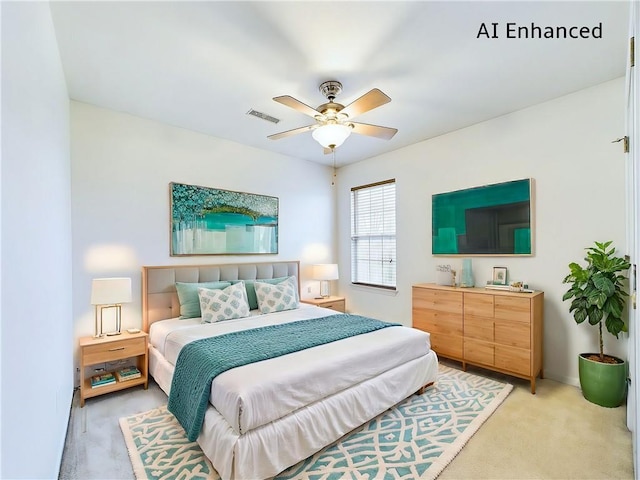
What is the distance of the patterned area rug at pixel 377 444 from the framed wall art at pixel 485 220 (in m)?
1.59

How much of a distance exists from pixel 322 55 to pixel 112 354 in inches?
125

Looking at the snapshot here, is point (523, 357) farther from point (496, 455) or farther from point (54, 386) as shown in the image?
point (54, 386)

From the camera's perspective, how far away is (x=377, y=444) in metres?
2.16

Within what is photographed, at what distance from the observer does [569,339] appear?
119 inches

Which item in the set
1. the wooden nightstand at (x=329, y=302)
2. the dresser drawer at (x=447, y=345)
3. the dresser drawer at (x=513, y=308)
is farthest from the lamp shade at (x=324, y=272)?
the dresser drawer at (x=513, y=308)

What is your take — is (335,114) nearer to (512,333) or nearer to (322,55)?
(322,55)

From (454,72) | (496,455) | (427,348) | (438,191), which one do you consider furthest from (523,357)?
(454,72)

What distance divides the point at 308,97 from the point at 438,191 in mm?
2140

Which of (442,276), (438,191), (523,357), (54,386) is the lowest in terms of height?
(523,357)

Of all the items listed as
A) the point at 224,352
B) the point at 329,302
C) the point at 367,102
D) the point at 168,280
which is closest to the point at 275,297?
the point at 329,302

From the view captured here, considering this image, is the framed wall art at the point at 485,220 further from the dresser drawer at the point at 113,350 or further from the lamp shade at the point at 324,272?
the dresser drawer at the point at 113,350

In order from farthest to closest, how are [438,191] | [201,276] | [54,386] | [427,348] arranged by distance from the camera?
[438,191] < [201,276] < [427,348] < [54,386]

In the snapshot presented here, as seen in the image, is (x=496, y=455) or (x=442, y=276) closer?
(x=496, y=455)

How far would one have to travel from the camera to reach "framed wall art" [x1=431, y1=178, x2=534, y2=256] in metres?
3.31
